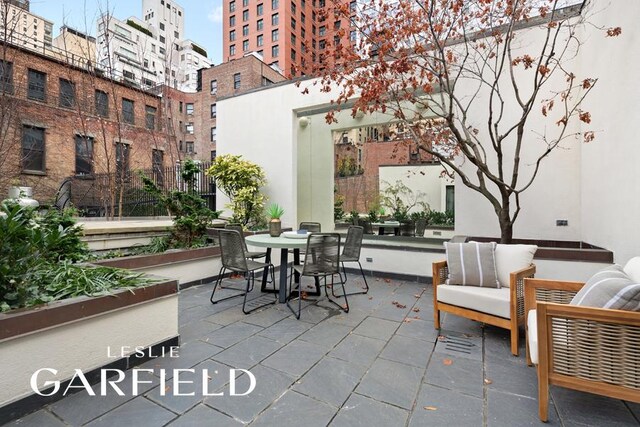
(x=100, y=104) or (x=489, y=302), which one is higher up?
(x=100, y=104)

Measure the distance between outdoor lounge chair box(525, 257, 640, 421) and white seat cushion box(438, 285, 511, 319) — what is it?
78 centimetres

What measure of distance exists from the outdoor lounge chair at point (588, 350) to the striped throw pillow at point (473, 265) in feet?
3.61

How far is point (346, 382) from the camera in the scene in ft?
6.86

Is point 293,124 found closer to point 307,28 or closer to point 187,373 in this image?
point 187,373

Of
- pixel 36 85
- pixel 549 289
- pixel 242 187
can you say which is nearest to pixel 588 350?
pixel 549 289

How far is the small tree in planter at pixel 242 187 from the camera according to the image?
20.2 ft

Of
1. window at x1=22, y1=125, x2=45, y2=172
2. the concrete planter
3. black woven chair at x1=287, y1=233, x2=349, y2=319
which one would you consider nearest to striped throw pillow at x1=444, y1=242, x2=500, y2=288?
black woven chair at x1=287, y1=233, x2=349, y2=319

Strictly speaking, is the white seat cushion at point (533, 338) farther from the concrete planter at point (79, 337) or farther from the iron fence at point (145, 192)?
the iron fence at point (145, 192)

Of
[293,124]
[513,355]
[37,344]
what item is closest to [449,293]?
[513,355]

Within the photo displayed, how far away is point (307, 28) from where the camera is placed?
3447 cm

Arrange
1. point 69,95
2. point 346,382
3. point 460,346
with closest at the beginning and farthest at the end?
point 346,382
point 460,346
point 69,95

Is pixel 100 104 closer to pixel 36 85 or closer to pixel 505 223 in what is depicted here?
pixel 36 85

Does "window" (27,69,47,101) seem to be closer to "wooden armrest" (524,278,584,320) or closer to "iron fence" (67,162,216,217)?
"iron fence" (67,162,216,217)

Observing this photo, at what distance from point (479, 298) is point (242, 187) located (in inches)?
192
